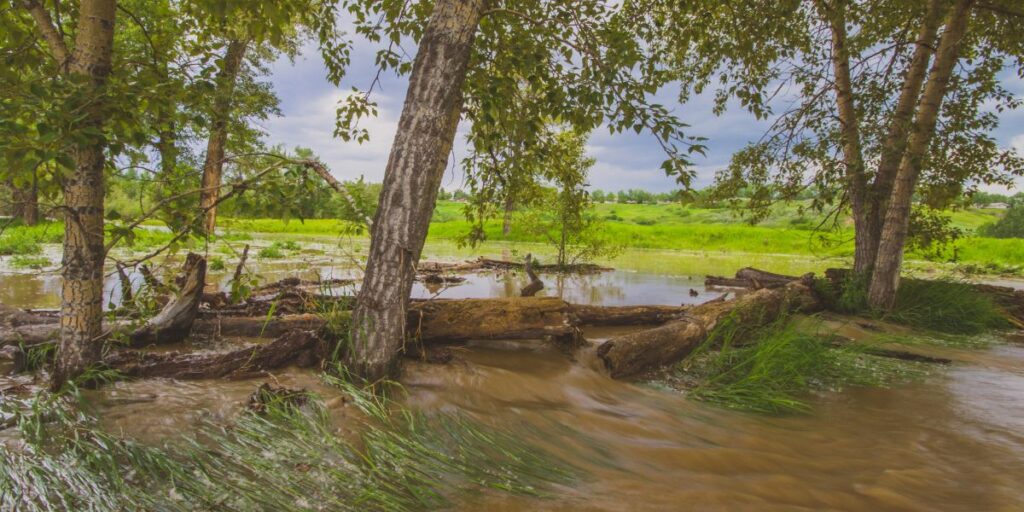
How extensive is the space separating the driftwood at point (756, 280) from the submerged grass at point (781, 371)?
3745 mm

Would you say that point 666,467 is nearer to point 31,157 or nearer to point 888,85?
point 31,157

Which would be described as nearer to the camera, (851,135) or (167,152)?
(167,152)

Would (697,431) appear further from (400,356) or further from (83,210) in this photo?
(83,210)

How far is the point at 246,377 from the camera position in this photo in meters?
3.59

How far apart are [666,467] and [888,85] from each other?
9.13 m

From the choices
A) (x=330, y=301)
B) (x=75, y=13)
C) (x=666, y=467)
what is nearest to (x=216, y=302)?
(x=330, y=301)

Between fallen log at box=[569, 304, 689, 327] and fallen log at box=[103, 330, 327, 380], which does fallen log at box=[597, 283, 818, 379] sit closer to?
fallen log at box=[569, 304, 689, 327]

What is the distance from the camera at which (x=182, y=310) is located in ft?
15.6

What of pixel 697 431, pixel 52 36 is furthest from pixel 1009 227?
pixel 52 36

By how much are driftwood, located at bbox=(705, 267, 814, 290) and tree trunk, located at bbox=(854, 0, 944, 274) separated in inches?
47.4

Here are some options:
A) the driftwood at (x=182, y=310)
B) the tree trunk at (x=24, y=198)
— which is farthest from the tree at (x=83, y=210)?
the driftwood at (x=182, y=310)

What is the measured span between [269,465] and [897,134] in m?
9.49

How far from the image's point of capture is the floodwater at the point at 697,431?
2.43 metres

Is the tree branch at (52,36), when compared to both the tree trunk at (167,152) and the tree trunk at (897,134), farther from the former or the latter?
the tree trunk at (897,134)
